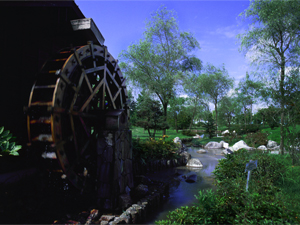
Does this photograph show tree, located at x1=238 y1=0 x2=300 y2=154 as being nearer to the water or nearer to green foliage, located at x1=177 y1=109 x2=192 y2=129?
the water

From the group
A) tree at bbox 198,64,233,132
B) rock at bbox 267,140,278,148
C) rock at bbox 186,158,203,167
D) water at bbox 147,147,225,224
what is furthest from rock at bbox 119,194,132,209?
tree at bbox 198,64,233,132

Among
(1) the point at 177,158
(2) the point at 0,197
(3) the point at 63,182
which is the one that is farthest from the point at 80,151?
(1) the point at 177,158

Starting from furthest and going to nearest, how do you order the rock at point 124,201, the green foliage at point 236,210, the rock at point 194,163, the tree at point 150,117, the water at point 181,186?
the tree at point 150,117 → the rock at point 194,163 → the water at point 181,186 → the rock at point 124,201 → the green foliage at point 236,210

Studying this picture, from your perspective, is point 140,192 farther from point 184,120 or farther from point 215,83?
point 184,120

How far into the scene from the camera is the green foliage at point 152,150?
330 inches

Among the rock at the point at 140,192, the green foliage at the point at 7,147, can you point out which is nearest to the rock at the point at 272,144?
the rock at the point at 140,192

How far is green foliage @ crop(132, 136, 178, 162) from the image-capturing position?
839cm

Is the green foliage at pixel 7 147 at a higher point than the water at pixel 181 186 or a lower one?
higher

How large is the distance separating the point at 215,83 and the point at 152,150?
68.7 feet

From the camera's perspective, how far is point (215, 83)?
2742cm

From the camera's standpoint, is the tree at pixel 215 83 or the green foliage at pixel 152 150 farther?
the tree at pixel 215 83

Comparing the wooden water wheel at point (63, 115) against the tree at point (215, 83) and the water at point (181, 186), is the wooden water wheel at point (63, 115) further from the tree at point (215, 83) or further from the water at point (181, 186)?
the tree at point (215, 83)

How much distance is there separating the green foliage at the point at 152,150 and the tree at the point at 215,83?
1788 centimetres

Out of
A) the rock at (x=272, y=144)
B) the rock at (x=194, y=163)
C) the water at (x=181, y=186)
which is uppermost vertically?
the rock at (x=272, y=144)
